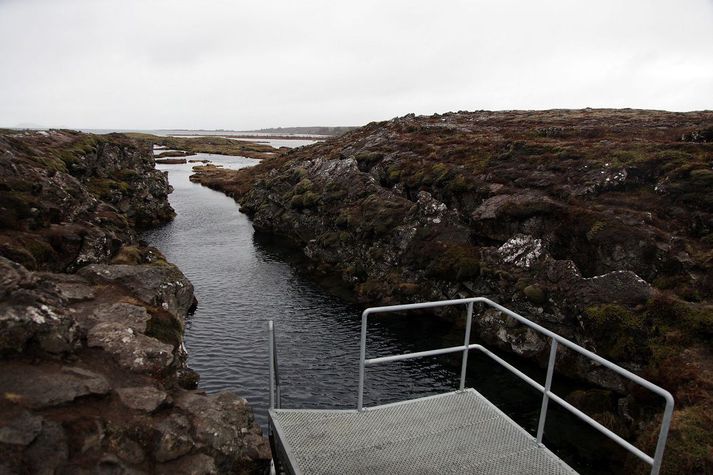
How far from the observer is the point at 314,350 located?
28.3 metres

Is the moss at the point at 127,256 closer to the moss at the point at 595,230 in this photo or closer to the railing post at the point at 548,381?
the railing post at the point at 548,381

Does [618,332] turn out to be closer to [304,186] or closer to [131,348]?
[131,348]

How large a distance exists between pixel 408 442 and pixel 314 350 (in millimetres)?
19072

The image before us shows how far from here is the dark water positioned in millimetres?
22875

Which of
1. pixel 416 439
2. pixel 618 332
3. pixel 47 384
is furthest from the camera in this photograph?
pixel 618 332

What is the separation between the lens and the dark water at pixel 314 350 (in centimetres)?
2288

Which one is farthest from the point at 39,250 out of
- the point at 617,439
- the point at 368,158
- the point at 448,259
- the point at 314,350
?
the point at 368,158

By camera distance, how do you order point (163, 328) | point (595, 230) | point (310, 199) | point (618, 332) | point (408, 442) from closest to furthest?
point (408, 442)
point (163, 328)
point (618, 332)
point (595, 230)
point (310, 199)

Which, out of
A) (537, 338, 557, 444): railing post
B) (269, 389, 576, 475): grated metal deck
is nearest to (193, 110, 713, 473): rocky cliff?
(537, 338, 557, 444): railing post

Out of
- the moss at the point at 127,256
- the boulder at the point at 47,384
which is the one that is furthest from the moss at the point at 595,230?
the moss at the point at 127,256

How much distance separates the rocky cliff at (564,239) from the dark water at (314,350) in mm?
2617

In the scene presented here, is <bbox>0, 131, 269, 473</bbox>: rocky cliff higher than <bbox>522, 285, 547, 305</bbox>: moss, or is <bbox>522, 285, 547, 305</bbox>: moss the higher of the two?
<bbox>0, 131, 269, 473</bbox>: rocky cliff

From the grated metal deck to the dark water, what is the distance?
38.1ft

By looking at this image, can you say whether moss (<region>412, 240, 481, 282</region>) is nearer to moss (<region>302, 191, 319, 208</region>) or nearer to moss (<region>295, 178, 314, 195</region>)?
moss (<region>302, 191, 319, 208</region>)
